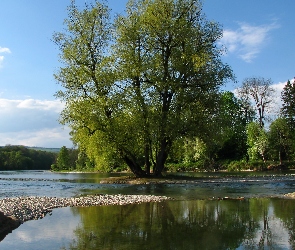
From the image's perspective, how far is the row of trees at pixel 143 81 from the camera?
1454 inches

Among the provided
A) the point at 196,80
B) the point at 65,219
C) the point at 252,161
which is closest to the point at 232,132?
the point at 252,161

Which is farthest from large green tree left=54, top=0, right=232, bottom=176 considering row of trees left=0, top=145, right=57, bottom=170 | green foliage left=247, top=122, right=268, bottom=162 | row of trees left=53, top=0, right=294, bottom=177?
row of trees left=0, top=145, right=57, bottom=170

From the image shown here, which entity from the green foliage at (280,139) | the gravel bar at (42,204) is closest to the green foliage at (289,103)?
the green foliage at (280,139)

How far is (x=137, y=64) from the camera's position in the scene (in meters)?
37.1

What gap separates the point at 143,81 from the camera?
38.3 m

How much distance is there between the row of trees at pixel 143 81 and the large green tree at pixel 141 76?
0.31 ft

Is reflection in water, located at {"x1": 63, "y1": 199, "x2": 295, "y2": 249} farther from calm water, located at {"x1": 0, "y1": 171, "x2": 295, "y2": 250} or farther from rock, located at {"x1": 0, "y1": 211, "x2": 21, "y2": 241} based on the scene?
rock, located at {"x1": 0, "y1": 211, "x2": 21, "y2": 241}

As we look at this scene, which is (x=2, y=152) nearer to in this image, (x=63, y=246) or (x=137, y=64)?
(x=137, y=64)

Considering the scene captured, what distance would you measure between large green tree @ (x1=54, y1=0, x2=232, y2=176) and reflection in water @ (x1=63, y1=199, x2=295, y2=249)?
1887 cm

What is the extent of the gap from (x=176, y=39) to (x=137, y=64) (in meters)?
4.51

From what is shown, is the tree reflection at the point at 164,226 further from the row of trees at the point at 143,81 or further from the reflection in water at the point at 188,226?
the row of trees at the point at 143,81

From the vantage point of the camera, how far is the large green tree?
Answer: 36906 mm

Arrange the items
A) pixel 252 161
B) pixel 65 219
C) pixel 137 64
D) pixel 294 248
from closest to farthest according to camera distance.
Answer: pixel 294 248 → pixel 65 219 → pixel 137 64 → pixel 252 161

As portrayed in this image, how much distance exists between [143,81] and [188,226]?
86.8ft
